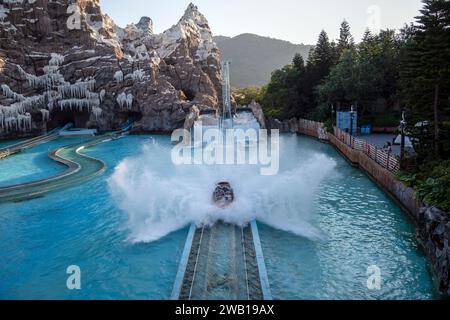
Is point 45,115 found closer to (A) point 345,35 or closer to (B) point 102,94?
(B) point 102,94

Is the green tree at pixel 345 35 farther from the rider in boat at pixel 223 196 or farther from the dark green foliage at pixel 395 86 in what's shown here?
the rider in boat at pixel 223 196

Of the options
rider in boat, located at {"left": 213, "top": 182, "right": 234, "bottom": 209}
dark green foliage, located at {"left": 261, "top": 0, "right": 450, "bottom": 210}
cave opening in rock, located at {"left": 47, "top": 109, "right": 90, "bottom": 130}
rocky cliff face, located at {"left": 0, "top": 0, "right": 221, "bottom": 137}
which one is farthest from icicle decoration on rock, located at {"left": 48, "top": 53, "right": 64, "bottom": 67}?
rider in boat, located at {"left": 213, "top": 182, "right": 234, "bottom": 209}

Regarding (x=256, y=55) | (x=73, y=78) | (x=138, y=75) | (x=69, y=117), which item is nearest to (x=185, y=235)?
(x=138, y=75)

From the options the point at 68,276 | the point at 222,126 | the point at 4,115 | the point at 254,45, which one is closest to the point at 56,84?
the point at 4,115

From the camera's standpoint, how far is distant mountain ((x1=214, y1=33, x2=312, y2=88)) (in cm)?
16675

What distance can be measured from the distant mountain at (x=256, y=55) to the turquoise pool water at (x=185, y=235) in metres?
143

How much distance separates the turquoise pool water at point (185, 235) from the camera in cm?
1090

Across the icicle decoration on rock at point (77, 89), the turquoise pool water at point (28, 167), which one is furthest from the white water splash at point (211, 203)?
the icicle decoration on rock at point (77, 89)

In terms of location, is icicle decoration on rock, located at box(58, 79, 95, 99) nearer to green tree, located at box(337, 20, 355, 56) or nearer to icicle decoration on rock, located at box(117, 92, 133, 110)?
icicle decoration on rock, located at box(117, 92, 133, 110)

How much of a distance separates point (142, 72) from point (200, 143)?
18549 millimetres

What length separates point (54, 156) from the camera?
108 ft

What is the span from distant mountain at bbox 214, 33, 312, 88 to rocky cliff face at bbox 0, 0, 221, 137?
109 metres

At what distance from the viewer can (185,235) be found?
1445cm

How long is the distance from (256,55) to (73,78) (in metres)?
146
